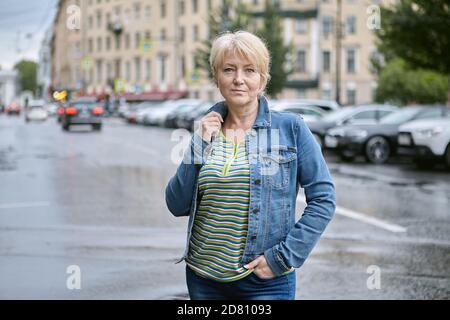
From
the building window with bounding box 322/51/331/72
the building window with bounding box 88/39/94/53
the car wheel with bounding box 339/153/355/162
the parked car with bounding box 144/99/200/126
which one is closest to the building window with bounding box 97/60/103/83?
the building window with bounding box 88/39/94/53

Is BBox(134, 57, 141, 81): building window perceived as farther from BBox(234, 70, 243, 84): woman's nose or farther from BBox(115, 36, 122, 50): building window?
BBox(234, 70, 243, 84): woman's nose

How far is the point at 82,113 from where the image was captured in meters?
41.9

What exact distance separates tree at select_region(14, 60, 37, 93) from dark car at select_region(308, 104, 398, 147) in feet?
195

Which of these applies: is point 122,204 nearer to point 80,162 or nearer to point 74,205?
point 74,205

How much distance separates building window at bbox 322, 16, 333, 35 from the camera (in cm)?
7719

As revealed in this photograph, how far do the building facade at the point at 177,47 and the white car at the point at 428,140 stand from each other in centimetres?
4931

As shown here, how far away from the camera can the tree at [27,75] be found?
85.5m

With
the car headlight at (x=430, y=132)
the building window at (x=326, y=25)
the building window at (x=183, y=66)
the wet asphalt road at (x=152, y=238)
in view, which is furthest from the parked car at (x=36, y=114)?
the car headlight at (x=430, y=132)

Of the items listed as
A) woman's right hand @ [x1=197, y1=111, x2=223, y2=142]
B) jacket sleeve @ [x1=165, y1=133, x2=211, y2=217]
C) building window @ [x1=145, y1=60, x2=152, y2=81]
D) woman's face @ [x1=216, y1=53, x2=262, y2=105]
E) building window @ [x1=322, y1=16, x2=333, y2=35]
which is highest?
building window @ [x1=322, y1=16, x2=333, y2=35]

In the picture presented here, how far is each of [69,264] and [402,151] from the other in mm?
14334

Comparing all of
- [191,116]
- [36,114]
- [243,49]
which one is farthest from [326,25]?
[243,49]

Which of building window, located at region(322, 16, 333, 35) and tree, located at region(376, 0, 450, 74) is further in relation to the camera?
building window, located at region(322, 16, 333, 35)

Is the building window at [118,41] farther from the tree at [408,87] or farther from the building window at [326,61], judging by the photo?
the tree at [408,87]

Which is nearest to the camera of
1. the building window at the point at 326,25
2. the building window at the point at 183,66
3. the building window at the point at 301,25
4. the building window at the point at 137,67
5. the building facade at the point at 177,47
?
the building window at the point at 326,25
